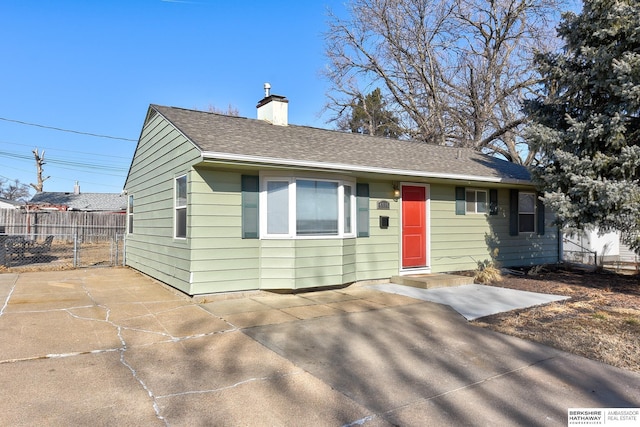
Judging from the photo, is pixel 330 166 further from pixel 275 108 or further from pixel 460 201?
pixel 460 201

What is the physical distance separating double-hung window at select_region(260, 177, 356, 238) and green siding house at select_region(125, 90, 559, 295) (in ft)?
0.06

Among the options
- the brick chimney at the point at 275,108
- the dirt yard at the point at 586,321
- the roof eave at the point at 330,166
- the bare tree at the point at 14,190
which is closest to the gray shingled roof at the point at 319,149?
the roof eave at the point at 330,166

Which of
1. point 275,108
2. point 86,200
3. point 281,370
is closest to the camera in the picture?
point 281,370

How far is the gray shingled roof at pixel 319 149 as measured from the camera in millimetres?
6805

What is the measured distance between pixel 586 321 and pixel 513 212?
18.7 feet

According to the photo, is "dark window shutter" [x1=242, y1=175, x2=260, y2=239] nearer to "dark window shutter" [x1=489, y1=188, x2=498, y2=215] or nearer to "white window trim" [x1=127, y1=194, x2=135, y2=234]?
"white window trim" [x1=127, y1=194, x2=135, y2=234]

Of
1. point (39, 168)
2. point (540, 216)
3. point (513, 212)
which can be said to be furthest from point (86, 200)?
point (540, 216)

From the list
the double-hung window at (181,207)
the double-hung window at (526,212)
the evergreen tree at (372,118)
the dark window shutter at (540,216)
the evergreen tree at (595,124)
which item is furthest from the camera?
the evergreen tree at (372,118)

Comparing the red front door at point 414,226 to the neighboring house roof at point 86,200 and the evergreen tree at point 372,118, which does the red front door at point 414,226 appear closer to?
the evergreen tree at point 372,118

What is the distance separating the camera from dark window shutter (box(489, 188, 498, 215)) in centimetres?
1032

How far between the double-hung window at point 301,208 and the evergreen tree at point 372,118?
53.8 ft

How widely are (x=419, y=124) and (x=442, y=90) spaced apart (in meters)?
2.07

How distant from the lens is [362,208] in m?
8.20

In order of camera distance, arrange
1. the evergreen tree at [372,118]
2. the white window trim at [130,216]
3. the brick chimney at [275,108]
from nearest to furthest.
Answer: the brick chimney at [275,108], the white window trim at [130,216], the evergreen tree at [372,118]
